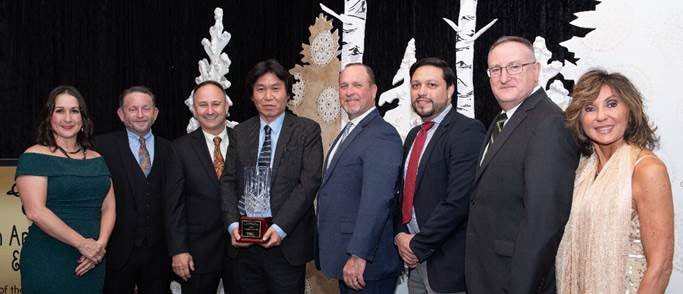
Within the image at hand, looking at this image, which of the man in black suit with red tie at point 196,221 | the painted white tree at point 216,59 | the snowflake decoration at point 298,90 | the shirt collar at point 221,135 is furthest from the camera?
the snowflake decoration at point 298,90

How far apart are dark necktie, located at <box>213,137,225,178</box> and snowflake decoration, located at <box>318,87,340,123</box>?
175 cm

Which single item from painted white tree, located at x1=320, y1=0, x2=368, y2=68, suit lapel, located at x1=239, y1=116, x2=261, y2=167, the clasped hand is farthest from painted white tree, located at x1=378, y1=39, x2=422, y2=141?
the clasped hand

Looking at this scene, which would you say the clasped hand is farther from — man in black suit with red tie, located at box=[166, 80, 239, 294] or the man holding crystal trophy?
the man holding crystal trophy

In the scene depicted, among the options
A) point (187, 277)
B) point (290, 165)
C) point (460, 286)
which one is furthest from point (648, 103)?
point (187, 277)

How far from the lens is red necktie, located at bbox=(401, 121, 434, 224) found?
2.62 m

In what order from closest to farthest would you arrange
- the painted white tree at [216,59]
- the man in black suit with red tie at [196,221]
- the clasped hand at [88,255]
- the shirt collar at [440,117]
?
1. the shirt collar at [440,117]
2. the clasped hand at [88,255]
3. the man in black suit with red tie at [196,221]
4. the painted white tree at [216,59]

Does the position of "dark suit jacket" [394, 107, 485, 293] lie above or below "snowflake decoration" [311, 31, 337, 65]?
below

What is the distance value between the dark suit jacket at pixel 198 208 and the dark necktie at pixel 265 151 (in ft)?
0.77

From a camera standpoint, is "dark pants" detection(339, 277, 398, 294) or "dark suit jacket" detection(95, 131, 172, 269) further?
"dark suit jacket" detection(95, 131, 172, 269)

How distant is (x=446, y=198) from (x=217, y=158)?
1.34 meters

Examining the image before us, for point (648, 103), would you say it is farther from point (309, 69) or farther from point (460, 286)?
point (309, 69)

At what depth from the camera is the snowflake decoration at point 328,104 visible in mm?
4855

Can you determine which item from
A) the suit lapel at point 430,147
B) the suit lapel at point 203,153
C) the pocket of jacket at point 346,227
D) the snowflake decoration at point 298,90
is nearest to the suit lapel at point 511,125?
the suit lapel at point 430,147

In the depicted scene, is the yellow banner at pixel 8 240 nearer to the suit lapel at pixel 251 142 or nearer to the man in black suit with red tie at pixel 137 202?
Answer: the man in black suit with red tie at pixel 137 202
